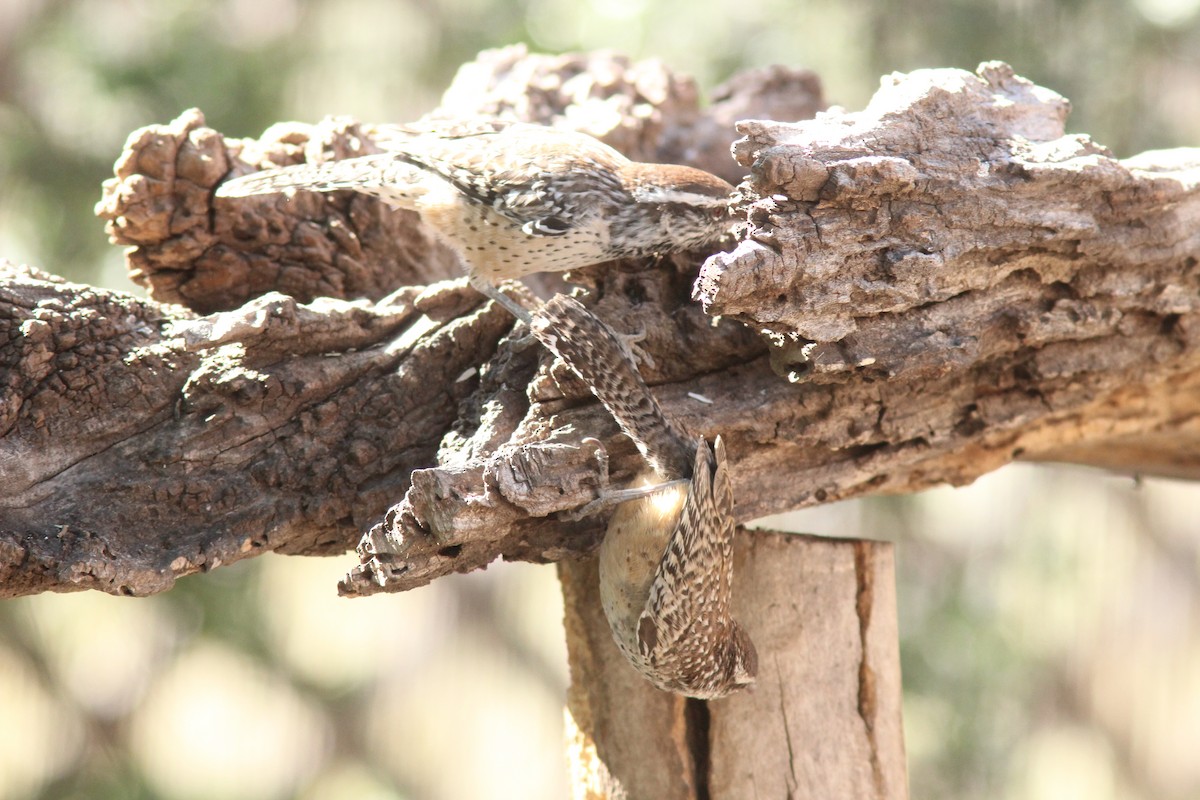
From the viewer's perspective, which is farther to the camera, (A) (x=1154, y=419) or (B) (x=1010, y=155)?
(A) (x=1154, y=419)

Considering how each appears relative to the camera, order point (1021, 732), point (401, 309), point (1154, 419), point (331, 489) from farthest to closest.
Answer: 1. point (1021, 732)
2. point (1154, 419)
3. point (401, 309)
4. point (331, 489)

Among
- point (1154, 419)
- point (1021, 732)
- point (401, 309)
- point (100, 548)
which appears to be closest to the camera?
point (100, 548)

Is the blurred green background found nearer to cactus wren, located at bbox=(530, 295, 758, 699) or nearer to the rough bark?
the rough bark

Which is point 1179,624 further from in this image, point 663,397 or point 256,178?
point 256,178

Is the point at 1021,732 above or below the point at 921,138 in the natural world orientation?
below

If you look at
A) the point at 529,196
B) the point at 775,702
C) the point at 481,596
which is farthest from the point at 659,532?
the point at 481,596

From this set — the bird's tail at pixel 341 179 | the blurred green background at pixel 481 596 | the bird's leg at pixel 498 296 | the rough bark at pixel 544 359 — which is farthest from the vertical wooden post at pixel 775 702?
the blurred green background at pixel 481 596

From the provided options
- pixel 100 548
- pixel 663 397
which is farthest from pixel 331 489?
pixel 663 397

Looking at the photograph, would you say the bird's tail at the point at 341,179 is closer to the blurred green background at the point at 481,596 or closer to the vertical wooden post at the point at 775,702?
the vertical wooden post at the point at 775,702

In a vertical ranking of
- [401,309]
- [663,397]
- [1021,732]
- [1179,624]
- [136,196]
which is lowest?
[1021,732]
